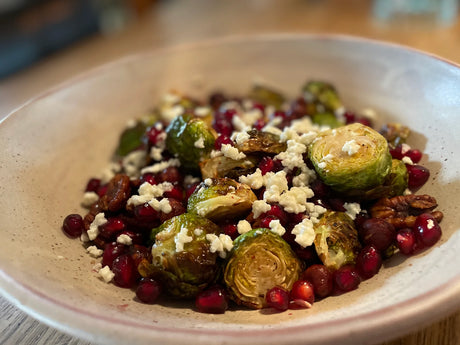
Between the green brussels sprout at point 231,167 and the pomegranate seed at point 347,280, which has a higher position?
the green brussels sprout at point 231,167

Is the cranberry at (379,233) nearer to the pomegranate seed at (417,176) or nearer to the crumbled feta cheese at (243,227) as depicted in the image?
the pomegranate seed at (417,176)

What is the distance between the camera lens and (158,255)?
6.91 ft

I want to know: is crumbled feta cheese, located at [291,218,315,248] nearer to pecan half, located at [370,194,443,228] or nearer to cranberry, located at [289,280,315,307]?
cranberry, located at [289,280,315,307]

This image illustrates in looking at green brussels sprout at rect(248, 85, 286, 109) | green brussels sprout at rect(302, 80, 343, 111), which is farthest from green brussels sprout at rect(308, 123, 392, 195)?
green brussels sprout at rect(248, 85, 286, 109)

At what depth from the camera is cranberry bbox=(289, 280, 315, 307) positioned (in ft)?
6.31

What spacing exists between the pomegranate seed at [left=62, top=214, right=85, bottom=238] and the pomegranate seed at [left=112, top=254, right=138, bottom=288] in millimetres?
350

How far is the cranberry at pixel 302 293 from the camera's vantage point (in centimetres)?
192

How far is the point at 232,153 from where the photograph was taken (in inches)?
93.7

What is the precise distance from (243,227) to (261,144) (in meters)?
0.50

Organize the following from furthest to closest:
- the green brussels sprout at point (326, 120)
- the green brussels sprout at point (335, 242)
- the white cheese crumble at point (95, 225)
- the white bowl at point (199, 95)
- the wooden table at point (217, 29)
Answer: the wooden table at point (217, 29)
the green brussels sprout at point (326, 120)
the white cheese crumble at point (95, 225)
the green brussels sprout at point (335, 242)
the white bowl at point (199, 95)

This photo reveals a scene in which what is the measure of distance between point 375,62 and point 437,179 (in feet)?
3.85

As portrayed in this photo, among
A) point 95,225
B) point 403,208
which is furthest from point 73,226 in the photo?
point 403,208

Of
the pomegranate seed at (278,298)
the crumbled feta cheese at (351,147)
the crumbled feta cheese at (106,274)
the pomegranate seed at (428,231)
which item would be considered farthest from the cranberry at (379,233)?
the crumbled feta cheese at (106,274)

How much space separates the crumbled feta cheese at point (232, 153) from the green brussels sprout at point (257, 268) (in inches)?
18.3
